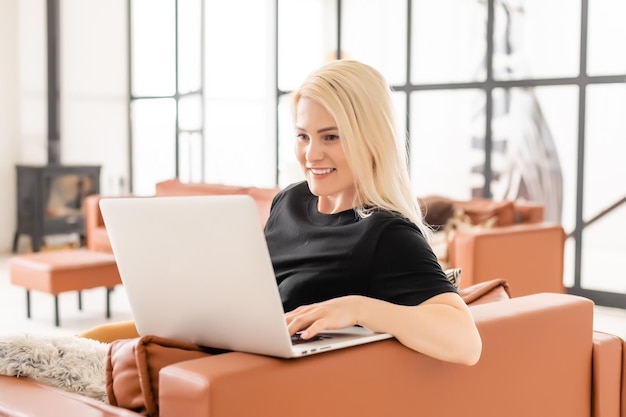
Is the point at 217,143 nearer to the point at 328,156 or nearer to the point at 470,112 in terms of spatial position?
the point at 470,112

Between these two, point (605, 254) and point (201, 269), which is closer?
point (201, 269)

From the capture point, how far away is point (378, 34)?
277 inches

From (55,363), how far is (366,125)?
0.78m

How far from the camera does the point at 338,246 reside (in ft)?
5.70

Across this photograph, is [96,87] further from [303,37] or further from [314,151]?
[314,151]

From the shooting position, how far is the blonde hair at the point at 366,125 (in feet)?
5.53

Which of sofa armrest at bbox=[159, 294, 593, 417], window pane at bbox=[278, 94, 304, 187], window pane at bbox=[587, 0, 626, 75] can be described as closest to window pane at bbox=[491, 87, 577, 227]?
window pane at bbox=[587, 0, 626, 75]

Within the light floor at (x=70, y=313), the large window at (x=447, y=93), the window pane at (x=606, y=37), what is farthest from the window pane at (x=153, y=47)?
the window pane at (x=606, y=37)

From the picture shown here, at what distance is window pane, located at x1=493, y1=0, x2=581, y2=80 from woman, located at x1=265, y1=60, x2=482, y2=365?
449 centimetres

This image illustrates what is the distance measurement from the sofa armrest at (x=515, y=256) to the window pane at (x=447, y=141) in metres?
1.41

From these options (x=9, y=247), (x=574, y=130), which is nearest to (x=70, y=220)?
(x=9, y=247)

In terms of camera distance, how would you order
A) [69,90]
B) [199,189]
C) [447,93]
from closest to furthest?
[199,189] → [447,93] → [69,90]

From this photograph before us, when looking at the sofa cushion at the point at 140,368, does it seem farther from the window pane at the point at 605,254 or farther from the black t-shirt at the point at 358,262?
the window pane at the point at 605,254

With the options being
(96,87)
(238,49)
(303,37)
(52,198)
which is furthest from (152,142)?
(303,37)
